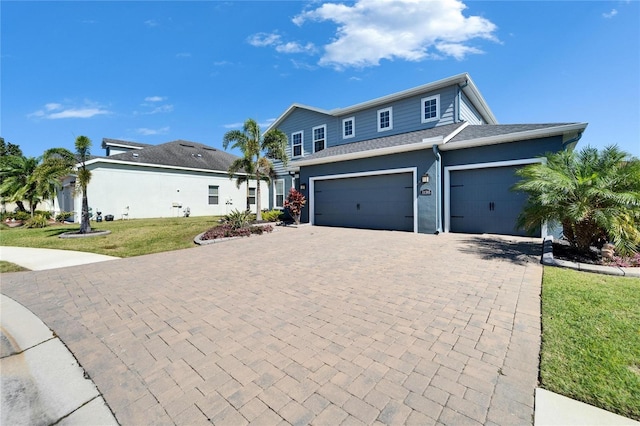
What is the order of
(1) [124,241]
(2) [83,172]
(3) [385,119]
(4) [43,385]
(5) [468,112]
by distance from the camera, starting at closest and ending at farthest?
(4) [43,385] → (1) [124,241] → (2) [83,172] → (5) [468,112] → (3) [385,119]

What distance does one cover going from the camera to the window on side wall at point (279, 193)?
63.1ft

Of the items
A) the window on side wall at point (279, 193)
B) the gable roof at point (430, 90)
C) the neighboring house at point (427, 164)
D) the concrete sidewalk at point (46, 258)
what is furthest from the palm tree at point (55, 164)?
the gable roof at point (430, 90)

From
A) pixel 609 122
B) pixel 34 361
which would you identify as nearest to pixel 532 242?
pixel 609 122

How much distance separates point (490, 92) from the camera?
15.3 meters

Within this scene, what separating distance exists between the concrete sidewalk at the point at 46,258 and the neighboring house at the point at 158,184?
926cm

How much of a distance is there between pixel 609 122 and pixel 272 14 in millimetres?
13331

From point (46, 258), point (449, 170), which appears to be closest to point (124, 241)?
point (46, 258)

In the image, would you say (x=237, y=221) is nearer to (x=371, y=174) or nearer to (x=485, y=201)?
(x=371, y=174)

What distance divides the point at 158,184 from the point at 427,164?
61.1 ft

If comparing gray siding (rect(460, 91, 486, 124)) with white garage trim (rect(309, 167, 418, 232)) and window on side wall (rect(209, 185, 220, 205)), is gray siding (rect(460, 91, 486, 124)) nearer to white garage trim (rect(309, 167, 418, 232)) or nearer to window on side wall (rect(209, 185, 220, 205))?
white garage trim (rect(309, 167, 418, 232))

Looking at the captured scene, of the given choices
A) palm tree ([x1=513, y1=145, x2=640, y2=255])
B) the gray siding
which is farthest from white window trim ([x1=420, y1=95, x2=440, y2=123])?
palm tree ([x1=513, y1=145, x2=640, y2=255])

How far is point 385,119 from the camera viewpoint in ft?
48.7

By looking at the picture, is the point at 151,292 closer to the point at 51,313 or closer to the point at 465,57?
the point at 51,313

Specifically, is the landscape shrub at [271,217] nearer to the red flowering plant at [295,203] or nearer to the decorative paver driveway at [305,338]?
the red flowering plant at [295,203]
